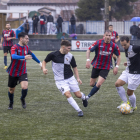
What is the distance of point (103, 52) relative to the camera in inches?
320

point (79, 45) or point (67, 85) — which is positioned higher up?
point (79, 45)

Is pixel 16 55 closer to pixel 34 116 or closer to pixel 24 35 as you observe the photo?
pixel 24 35

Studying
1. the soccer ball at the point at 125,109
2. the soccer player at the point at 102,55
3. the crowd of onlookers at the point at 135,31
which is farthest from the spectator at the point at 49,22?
the soccer ball at the point at 125,109

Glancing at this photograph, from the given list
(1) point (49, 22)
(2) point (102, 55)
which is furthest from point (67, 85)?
(1) point (49, 22)

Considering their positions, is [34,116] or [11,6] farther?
[11,6]

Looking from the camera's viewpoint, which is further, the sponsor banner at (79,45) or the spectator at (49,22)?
the spectator at (49,22)

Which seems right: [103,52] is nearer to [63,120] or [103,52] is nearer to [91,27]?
[63,120]

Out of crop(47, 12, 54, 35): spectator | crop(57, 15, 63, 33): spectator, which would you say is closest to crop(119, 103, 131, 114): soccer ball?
crop(47, 12, 54, 35): spectator

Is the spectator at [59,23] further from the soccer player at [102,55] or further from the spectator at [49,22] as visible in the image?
the soccer player at [102,55]

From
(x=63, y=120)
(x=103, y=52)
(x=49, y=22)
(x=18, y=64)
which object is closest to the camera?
(x=63, y=120)

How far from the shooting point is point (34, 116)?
6.68 meters

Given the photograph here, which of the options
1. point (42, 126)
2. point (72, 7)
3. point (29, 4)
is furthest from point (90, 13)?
point (42, 126)

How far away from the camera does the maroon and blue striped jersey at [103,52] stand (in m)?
8.09

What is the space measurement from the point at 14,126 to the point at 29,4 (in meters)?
60.8
